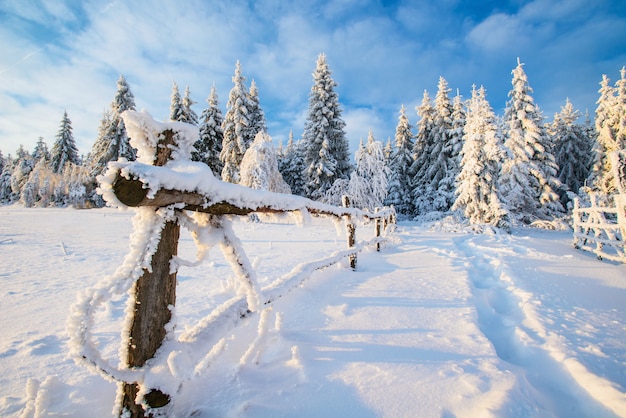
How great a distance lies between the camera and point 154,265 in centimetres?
150

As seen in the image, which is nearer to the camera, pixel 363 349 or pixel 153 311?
pixel 153 311

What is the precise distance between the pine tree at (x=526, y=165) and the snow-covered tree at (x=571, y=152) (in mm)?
7701

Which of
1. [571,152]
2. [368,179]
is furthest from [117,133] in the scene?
[571,152]

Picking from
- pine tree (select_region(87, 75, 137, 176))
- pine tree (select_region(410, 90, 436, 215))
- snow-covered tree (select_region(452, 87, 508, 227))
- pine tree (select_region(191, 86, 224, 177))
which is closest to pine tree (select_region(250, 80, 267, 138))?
pine tree (select_region(191, 86, 224, 177))

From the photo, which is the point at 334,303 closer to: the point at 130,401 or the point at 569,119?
the point at 130,401

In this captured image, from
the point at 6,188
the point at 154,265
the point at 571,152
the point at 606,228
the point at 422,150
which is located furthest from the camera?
the point at 6,188

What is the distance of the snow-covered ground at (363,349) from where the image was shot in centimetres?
185

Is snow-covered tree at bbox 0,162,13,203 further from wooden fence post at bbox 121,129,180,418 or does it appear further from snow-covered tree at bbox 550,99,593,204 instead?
snow-covered tree at bbox 550,99,593,204

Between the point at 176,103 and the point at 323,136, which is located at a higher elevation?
the point at 176,103

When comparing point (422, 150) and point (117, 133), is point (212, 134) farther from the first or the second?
point (422, 150)

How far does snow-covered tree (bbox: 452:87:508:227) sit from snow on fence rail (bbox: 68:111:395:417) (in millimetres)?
18860

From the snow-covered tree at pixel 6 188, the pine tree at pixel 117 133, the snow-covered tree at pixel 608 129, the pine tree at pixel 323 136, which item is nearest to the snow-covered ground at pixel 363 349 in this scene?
the pine tree at pixel 323 136

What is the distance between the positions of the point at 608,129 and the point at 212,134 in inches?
1301

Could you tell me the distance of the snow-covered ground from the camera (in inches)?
72.7
